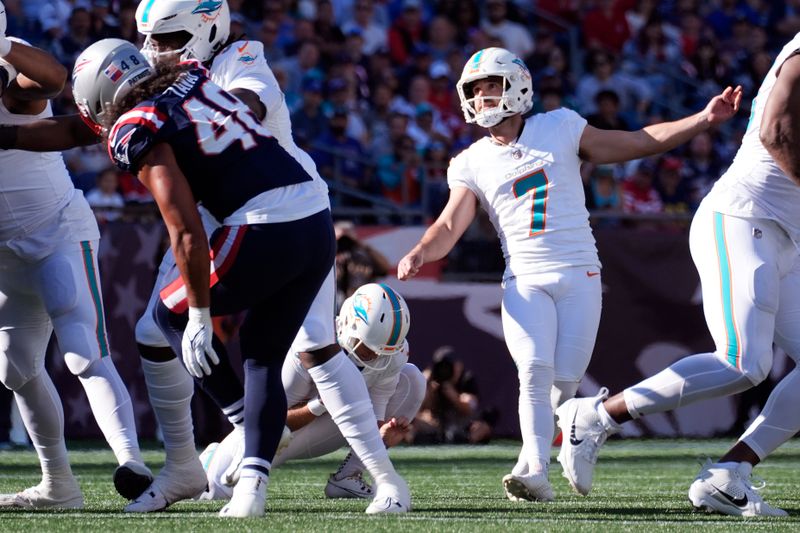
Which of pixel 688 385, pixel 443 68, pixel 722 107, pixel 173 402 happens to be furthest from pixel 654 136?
pixel 443 68

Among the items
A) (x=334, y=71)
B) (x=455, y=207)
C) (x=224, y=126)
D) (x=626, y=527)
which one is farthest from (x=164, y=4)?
(x=334, y=71)

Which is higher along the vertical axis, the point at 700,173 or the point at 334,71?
the point at 334,71

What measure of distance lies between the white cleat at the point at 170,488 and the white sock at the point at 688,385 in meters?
1.59

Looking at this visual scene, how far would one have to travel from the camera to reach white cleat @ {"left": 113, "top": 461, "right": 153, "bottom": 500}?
512 cm

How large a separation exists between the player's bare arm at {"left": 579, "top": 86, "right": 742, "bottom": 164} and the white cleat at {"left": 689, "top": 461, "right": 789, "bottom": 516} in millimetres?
1275

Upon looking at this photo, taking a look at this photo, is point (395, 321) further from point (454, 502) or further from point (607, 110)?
point (607, 110)

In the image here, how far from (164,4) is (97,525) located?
1.98 meters

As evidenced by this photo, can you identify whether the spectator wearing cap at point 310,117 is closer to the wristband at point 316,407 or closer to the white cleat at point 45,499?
the wristband at point 316,407

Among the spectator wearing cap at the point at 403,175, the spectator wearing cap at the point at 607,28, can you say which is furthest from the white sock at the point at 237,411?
the spectator wearing cap at the point at 607,28

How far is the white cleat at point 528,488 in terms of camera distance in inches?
216

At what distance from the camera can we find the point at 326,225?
475 centimetres

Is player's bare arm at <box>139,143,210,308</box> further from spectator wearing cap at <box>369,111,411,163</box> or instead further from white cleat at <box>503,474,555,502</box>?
spectator wearing cap at <box>369,111,411,163</box>

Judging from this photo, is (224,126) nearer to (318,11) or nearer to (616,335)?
(616,335)

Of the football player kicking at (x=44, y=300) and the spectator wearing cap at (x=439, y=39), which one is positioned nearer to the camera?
the football player kicking at (x=44, y=300)
